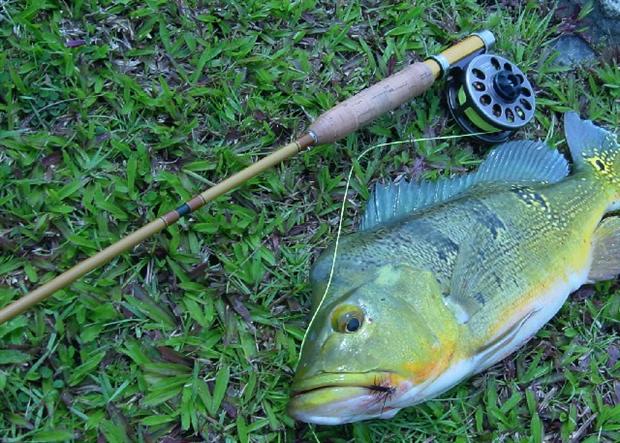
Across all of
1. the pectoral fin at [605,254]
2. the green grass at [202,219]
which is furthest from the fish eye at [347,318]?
the pectoral fin at [605,254]

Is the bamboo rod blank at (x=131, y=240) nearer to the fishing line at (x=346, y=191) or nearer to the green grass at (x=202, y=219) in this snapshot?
the green grass at (x=202, y=219)

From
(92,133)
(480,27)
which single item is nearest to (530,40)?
(480,27)

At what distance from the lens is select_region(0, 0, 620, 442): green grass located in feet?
9.48

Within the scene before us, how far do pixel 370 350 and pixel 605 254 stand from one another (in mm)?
1593

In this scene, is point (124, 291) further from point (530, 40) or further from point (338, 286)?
point (530, 40)

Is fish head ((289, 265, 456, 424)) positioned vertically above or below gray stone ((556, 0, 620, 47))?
below

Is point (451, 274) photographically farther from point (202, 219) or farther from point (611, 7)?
point (611, 7)

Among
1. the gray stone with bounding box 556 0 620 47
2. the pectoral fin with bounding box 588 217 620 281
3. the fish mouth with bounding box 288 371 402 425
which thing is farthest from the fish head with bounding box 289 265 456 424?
the gray stone with bounding box 556 0 620 47

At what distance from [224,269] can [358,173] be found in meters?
0.87

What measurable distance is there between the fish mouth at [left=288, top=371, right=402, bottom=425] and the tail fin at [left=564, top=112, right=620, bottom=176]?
177 centimetres

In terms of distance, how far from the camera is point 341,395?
249 cm

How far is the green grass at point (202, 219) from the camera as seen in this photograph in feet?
9.48

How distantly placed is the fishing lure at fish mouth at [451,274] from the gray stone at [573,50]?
72 cm

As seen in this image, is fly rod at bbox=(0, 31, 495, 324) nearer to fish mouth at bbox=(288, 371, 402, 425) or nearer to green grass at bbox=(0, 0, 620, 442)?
green grass at bbox=(0, 0, 620, 442)
